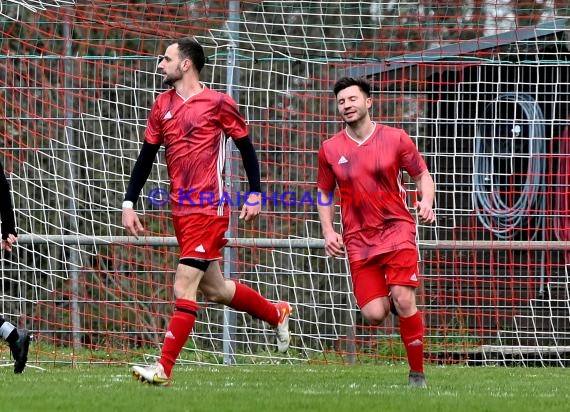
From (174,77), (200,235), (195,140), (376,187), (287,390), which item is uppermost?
(174,77)

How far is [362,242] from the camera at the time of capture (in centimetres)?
920

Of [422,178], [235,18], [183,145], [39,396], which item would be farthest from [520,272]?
[39,396]

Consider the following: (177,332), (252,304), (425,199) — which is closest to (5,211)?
(177,332)

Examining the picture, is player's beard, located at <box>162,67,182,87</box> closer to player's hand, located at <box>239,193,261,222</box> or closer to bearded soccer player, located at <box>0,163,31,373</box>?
player's hand, located at <box>239,193,261,222</box>

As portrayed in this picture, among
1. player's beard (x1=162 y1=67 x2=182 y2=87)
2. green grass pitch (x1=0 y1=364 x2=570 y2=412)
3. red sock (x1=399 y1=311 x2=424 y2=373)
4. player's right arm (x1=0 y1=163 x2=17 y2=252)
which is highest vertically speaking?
player's beard (x1=162 y1=67 x2=182 y2=87)

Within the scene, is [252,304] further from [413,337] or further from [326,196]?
[413,337]

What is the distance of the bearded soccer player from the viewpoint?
9.61 metres

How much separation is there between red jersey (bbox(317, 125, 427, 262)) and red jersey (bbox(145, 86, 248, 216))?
2.50 feet

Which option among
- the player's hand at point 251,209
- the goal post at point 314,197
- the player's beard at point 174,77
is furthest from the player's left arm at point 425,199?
the goal post at point 314,197

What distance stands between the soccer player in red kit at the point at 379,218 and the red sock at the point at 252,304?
932mm

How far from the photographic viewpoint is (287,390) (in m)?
8.62

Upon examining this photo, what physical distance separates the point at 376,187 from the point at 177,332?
164cm

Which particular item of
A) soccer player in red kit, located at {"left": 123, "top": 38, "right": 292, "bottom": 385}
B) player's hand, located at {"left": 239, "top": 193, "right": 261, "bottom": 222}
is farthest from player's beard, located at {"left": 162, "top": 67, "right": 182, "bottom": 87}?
player's hand, located at {"left": 239, "top": 193, "right": 261, "bottom": 222}

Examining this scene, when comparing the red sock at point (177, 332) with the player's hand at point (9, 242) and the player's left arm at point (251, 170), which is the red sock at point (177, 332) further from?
the player's hand at point (9, 242)
